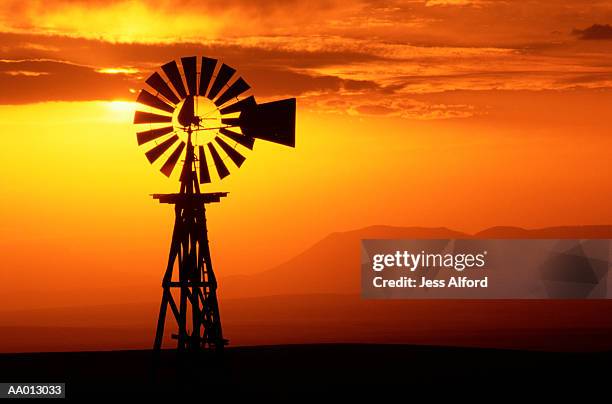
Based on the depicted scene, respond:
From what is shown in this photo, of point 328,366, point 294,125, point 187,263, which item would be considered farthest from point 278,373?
point 294,125

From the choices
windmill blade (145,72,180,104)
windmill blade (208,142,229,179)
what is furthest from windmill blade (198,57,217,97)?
windmill blade (208,142,229,179)

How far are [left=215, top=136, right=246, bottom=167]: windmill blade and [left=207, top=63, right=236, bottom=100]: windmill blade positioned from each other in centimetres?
139

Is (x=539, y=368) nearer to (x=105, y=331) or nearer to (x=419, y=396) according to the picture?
(x=419, y=396)

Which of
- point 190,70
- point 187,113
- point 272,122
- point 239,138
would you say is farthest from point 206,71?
point 272,122

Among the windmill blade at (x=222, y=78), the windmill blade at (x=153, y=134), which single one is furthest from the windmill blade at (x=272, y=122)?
the windmill blade at (x=153, y=134)

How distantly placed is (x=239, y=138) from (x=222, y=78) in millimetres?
1829

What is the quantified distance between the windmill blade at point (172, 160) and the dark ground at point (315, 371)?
579 cm

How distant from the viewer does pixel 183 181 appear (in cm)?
3225

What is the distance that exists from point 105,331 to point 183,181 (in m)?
139

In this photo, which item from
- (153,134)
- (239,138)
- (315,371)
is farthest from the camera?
(315,371)

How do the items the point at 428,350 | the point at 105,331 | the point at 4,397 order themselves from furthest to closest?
the point at 105,331
the point at 428,350
the point at 4,397

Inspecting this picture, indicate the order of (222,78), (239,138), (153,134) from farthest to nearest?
1. (153,134)
2. (239,138)
3. (222,78)

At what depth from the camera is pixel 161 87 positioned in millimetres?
32125

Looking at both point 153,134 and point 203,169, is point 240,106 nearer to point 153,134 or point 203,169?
point 203,169
